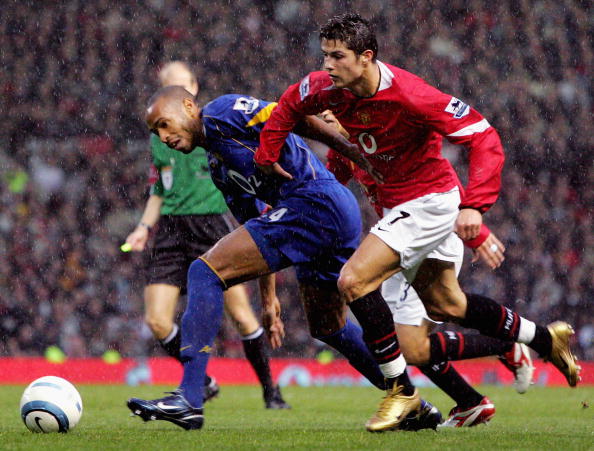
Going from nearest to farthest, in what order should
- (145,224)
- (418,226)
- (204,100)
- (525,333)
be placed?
1. (418,226)
2. (525,333)
3. (145,224)
4. (204,100)

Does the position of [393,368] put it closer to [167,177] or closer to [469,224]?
[469,224]

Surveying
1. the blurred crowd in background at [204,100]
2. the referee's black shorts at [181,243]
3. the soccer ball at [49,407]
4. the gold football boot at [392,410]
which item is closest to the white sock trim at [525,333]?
the gold football boot at [392,410]

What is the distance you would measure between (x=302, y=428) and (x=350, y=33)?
188 centimetres

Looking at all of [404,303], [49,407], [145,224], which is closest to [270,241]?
[49,407]

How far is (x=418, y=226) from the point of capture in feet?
14.3

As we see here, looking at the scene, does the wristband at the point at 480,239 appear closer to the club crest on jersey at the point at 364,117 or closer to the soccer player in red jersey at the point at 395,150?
the soccer player in red jersey at the point at 395,150

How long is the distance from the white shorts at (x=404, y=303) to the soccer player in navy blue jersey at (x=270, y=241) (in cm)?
68

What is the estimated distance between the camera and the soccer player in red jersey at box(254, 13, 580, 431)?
4125mm

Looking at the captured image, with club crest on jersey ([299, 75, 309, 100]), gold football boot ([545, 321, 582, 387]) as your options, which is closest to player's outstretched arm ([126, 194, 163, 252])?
club crest on jersey ([299, 75, 309, 100])

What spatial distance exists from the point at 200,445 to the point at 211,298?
834 mm

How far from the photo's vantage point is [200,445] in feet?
11.9

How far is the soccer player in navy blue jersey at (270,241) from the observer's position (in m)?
4.23

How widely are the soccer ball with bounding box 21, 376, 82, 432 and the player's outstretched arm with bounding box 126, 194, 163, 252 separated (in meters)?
2.18

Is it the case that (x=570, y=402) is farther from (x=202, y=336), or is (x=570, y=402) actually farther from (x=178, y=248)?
(x=202, y=336)
